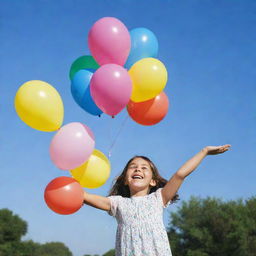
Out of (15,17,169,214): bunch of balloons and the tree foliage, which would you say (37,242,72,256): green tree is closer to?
the tree foliage

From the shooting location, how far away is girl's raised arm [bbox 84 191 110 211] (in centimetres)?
410

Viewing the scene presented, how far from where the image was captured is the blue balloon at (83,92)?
14.9ft

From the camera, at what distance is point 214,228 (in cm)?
2847

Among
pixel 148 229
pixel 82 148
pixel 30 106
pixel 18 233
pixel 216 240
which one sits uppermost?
pixel 18 233

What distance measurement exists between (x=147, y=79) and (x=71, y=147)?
118 centimetres

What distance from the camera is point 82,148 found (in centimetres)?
396

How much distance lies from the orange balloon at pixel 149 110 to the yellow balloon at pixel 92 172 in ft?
2.41

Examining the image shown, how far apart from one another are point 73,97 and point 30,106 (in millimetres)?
732

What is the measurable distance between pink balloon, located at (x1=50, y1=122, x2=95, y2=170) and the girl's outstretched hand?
46.4 inches

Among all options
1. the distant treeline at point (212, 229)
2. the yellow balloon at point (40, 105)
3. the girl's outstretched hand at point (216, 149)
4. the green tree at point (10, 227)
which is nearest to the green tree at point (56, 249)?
the green tree at point (10, 227)

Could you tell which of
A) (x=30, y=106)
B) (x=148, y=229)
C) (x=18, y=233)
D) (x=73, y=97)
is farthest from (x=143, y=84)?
(x=18, y=233)

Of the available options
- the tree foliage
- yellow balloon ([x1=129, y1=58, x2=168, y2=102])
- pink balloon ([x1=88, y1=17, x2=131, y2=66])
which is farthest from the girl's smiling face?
the tree foliage

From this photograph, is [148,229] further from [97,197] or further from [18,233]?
[18,233]

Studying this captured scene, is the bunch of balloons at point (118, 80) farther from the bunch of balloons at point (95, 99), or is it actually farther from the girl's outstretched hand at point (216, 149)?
the girl's outstretched hand at point (216, 149)
